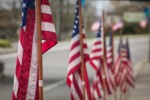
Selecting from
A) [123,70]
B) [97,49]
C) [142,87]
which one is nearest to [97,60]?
[97,49]

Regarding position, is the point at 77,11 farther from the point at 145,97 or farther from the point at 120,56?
the point at 145,97

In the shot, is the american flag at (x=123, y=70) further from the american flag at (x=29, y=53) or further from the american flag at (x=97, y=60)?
the american flag at (x=29, y=53)

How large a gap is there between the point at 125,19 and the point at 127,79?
65383 millimetres

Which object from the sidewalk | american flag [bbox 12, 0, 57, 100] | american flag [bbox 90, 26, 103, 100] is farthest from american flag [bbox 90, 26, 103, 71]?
american flag [bbox 12, 0, 57, 100]

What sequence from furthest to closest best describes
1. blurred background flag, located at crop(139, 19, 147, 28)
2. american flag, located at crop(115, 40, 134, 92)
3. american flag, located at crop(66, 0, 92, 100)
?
blurred background flag, located at crop(139, 19, 147, 28) → american flag, located at crop(115, 40, 134, 92) → american flag, located at crop(66, 0, 92, 100)

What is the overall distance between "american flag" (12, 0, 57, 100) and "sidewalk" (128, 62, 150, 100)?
9.44 metres

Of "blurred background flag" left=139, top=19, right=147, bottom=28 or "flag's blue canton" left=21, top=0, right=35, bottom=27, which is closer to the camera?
"flag's blue canton" left=21, top=0, right=35, bottom=27

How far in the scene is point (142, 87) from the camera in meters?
19.8

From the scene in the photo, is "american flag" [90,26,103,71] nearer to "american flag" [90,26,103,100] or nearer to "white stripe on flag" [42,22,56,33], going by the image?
"american flag" [90,26,103,100]

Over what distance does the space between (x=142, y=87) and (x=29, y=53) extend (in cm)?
1267

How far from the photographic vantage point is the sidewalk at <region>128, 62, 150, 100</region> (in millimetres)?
17041

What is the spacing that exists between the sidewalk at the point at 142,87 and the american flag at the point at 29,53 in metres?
9.44

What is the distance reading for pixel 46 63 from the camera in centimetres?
2675

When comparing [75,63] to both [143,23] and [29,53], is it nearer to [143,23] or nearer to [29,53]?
[29,53]
